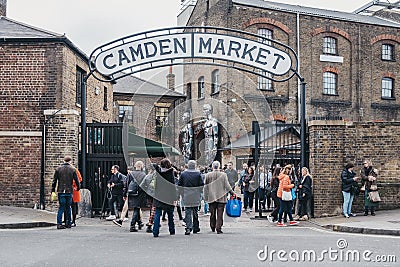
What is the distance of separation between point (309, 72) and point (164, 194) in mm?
22622

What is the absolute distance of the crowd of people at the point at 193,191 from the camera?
12578 mm

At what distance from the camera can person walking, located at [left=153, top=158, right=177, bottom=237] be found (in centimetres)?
1220

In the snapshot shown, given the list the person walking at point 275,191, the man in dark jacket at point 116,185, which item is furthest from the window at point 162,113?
the person walking at point 275,191

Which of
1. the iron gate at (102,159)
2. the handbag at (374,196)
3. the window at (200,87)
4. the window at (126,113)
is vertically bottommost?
the handbag at (374,196)

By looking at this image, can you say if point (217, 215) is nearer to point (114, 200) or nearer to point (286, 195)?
point (286, 195)

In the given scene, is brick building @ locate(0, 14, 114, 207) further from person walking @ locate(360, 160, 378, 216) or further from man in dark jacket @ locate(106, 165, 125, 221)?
person walking @ locate(360, 160, 378, 216)

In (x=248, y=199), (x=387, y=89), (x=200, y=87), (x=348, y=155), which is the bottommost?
(x=248, y=199)

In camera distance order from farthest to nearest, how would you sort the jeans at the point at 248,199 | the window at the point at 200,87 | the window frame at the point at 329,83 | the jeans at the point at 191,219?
1. the window frame at the point at 329,83
2. the window at the point at 200,87
3. the jeans at the point at 248,199
4. the jeans at the point at 191,219

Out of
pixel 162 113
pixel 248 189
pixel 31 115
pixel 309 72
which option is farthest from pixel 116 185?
pixel 162 113

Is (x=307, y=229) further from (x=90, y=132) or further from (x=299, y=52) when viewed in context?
(x=299, y=52)

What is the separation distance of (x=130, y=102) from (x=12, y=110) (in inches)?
804

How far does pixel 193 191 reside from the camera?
42.4 ft

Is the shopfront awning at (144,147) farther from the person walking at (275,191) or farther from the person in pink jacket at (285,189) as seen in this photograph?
the person in pink jacket at (285,189)

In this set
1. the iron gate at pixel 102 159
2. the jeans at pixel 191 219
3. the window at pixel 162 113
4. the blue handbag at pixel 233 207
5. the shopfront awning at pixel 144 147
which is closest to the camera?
the jeans at pixel 191 219
